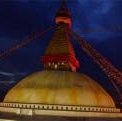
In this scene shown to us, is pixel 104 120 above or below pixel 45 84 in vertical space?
below

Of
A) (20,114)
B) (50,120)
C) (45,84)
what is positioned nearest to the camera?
(50,120)

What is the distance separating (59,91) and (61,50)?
329cm

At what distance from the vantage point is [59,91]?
894 inches

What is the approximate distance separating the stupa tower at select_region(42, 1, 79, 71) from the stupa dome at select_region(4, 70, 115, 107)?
809 millimetres

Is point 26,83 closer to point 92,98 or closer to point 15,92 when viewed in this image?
point 15,92

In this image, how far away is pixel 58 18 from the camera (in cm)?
Answer: 2609

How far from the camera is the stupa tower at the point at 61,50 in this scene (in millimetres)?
24922

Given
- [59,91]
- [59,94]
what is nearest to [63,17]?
[59,91]

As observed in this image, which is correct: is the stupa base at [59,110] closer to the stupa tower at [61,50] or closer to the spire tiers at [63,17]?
the stupa tower at [61,50]

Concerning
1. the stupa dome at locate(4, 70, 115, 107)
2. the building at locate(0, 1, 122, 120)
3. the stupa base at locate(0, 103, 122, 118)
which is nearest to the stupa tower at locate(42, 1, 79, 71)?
the building at locate(0, 1, 122, 120)

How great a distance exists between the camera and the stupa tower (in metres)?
24.9

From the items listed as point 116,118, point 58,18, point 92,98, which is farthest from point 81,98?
point 58,18

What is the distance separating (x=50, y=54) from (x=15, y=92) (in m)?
3.17

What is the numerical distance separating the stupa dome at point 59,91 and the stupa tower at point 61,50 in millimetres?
809
